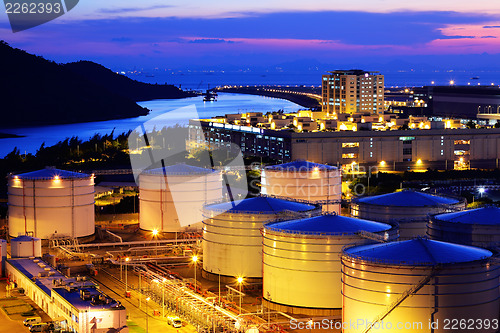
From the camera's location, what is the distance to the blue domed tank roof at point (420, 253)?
17922 millimetres

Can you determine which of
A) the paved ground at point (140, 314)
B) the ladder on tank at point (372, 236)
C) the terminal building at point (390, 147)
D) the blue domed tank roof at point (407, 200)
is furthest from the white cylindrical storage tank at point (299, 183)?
→ the terminal building at point (390, 147)

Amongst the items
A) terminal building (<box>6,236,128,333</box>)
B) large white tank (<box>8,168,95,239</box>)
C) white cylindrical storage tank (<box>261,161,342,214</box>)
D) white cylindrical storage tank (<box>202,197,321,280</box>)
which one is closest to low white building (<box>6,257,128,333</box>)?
terminal building (<box>6,236,128,333</box>)

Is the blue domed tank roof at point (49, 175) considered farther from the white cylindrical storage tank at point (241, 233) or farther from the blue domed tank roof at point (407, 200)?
the blue domed tank roof at point (407, 200)

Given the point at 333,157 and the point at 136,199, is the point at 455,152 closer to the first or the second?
the point at 333,157

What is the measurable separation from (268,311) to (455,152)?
4094 cm

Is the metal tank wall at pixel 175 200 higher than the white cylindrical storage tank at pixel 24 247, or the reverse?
the metal tank wall at pixel 175 200

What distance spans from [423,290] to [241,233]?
909cm

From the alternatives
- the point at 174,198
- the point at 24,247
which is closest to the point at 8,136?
the point at 174,198

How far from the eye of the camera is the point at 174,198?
3450 cm

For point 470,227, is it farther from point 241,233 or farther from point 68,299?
point 68,299

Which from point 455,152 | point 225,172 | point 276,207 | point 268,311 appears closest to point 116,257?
point 276,207

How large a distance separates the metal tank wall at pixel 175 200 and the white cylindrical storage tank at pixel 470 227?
42.2 ft

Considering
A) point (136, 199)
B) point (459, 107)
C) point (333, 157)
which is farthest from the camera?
point (459, 107)

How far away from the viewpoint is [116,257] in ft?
98.8
